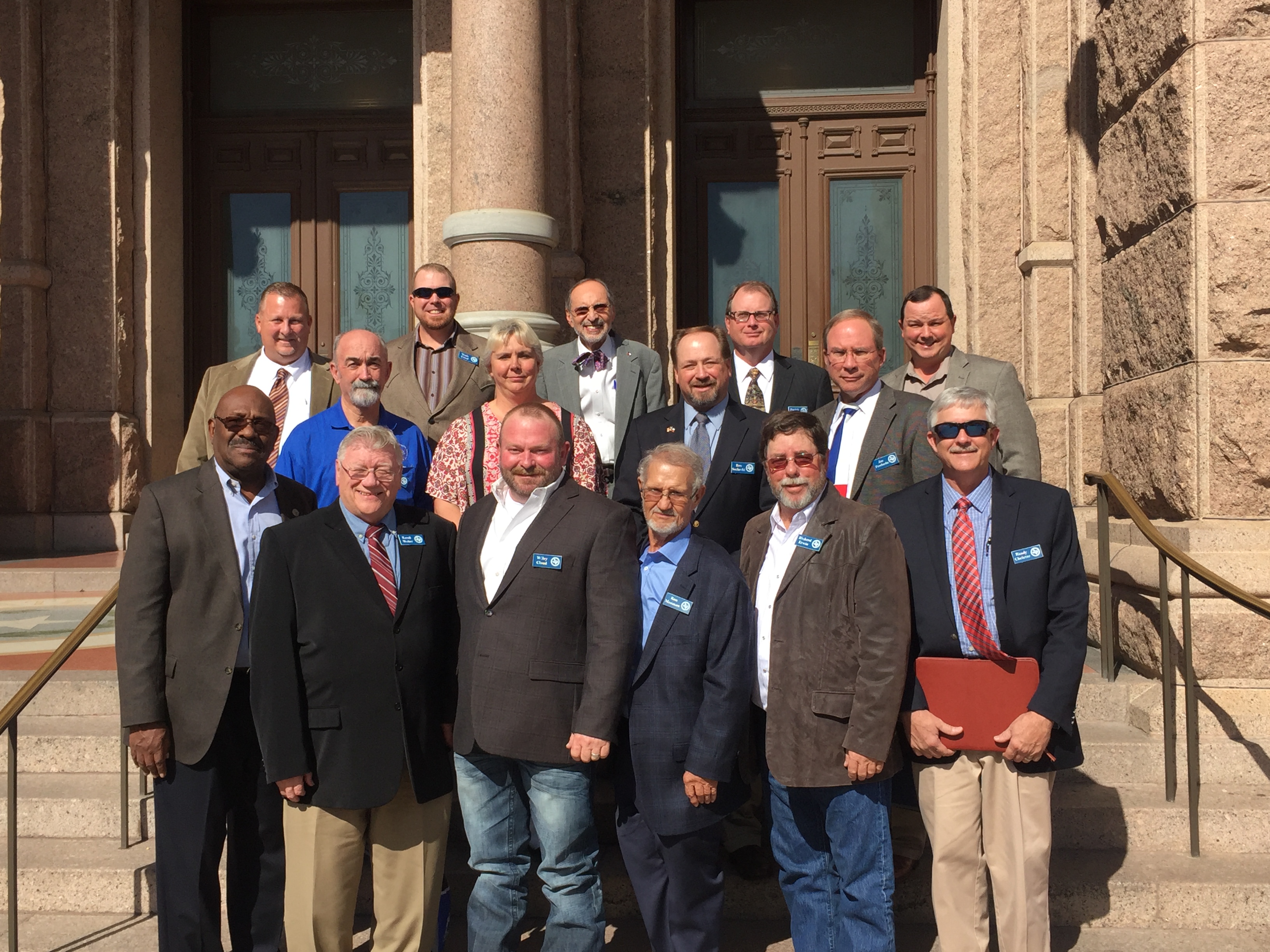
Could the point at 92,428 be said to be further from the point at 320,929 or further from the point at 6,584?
the point at 320,929

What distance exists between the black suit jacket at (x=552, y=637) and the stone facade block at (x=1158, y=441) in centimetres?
301

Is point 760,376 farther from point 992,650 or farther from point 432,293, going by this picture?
point 992,650

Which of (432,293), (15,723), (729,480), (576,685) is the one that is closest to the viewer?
(576,685)

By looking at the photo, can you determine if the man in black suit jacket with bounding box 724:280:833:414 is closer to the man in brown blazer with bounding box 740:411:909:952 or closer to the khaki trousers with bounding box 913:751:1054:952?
the man in brown blazer with bounding box 740:411:909:952

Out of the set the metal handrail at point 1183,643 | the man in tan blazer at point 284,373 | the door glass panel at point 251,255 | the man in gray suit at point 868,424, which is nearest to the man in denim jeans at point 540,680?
the man in gray suit at point 868,424

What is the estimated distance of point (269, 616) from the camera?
3760mm

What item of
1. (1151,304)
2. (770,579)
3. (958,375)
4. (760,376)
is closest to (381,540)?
(770,579)

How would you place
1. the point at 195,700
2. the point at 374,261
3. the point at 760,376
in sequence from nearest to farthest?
the point at 195,700
the point at 760,376
the point at 374,261

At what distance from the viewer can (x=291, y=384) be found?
545cm

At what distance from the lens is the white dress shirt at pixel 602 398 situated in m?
5.36

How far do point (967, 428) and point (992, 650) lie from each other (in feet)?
2.31

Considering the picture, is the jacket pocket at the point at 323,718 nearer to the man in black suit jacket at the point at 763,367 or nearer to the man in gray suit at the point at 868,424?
the man in gray suit at the point at 868,424

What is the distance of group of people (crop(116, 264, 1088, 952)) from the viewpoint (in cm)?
377

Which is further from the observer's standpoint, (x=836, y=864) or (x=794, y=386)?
(x=794, y=386)
